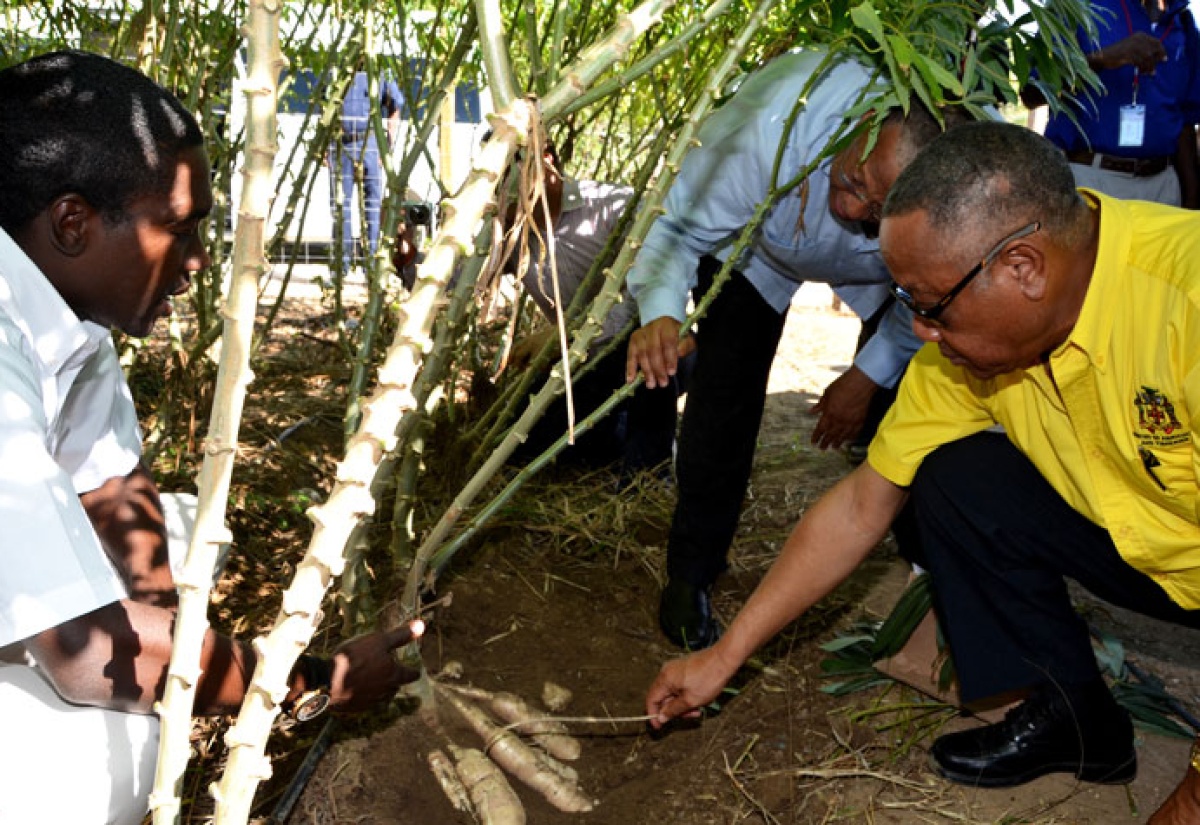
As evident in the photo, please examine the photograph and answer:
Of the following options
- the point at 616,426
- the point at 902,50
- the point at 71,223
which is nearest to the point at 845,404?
the point at 902,50

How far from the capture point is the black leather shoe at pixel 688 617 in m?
2.57

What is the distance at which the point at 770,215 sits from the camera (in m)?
2.33

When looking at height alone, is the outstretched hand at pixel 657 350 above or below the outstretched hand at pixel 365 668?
above

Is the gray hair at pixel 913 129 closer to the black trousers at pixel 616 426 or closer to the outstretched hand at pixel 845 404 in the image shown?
the outstretched hand at pixel 845 404

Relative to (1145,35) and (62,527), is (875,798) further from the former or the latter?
(1145,35)

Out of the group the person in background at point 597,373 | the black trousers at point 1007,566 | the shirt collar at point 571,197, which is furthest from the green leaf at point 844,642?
the shirt collar at point 571,197

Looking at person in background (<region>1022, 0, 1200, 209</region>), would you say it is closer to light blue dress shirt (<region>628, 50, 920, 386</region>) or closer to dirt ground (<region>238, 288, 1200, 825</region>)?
light blue dress shirt (<region>628, 50, 920, 386</region>)

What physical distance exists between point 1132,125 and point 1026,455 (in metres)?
1.73

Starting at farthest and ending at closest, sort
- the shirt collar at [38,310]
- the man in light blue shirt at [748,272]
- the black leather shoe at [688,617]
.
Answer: the black leather shoe at [688,617] → the man in light blue shirt at [748,272] → the shirt collar at [38,310]

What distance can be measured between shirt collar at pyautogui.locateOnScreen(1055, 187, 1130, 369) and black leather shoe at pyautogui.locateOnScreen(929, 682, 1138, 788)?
0.74m

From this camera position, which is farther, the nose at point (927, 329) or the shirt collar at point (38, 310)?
the nose at point (927, 329)

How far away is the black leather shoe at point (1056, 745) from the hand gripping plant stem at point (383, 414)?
1.55 meters

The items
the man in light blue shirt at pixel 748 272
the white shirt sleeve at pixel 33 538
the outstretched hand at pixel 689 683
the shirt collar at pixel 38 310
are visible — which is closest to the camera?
the white shirt sleeve at pixel 33 538

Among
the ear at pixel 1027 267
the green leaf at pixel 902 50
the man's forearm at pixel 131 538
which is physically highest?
the green leaf at pixel 902 50
